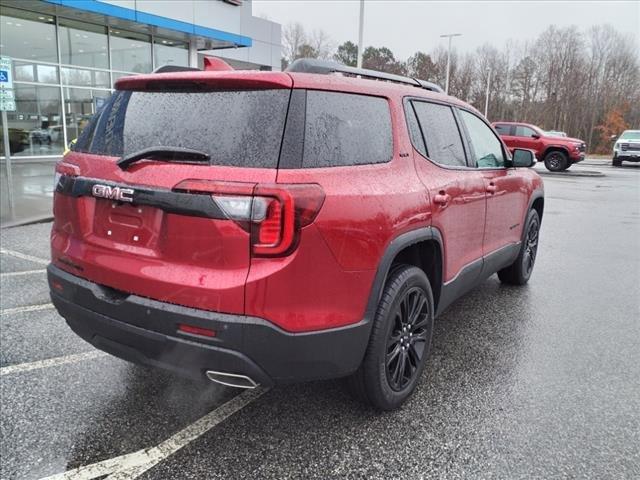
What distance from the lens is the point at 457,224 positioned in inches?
137

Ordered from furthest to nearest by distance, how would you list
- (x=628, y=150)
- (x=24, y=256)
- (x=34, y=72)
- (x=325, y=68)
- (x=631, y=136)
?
1. (x=631, y=136)
2. (x=628, y=150)
3. (x=34, y=72)
4. (x=24, y=256)
5. (x=325, y=68)

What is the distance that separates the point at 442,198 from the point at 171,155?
1662mm

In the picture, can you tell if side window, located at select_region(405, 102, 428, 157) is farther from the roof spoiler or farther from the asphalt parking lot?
the asphalt parking lot

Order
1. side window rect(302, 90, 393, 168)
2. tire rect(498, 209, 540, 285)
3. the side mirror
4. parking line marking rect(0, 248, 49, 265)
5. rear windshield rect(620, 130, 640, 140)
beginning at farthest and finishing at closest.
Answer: rear windshield rect(620, 130, 640, 140) < parking line marking rect(0, 248, 49, 265) < tire rect(498, 209, 540, 285) < the side mirror < side window rect(302, 90, 393, 168)

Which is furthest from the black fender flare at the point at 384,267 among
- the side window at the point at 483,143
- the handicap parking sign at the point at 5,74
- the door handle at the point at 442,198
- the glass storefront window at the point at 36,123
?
the glass storefront window at the point at 36,123

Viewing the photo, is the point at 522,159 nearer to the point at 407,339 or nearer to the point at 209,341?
the point at 407,339

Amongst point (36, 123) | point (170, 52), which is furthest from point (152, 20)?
point (36, 123)

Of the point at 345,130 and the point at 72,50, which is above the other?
the point at 72,50

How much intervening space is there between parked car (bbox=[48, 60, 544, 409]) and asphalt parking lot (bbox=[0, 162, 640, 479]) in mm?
348

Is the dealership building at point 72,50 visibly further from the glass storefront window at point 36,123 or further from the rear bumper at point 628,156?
the rear bumper at point 628,156

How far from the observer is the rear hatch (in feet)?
7.17

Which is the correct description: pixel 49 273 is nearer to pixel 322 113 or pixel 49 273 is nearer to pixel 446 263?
pixel 322 113

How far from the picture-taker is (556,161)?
22578 millimetres

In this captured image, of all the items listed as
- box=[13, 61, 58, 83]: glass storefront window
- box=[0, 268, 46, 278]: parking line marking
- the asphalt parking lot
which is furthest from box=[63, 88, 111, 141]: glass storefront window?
the asphalt parking lot
